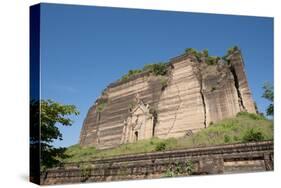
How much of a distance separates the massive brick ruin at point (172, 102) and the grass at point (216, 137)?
18 centimetres

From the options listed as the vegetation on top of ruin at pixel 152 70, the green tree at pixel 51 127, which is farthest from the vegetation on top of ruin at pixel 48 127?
the vegetation on top of ruin at pixel 152 70

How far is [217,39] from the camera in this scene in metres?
17.1

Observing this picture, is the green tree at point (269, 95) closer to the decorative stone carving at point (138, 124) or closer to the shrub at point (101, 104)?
the decorative stone carving at point (138, 124)

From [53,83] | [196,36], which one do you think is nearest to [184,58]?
[196,36]

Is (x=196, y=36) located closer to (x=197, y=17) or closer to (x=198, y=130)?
(x=197, y=17)

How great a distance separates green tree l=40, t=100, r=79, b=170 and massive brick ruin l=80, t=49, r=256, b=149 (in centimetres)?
110

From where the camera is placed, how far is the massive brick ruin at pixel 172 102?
16500 mm

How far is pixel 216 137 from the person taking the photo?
16.8 metres

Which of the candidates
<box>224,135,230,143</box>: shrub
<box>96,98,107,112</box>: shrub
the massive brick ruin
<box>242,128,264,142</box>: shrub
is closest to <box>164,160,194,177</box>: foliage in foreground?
the massive brick ruin

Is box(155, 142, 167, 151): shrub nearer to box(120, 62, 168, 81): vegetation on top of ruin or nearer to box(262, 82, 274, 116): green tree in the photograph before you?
box(120, 62, 168, 81): vegetation on top of ruin

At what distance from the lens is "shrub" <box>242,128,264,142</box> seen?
Answer: 17156 mm

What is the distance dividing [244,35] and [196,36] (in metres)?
1.67

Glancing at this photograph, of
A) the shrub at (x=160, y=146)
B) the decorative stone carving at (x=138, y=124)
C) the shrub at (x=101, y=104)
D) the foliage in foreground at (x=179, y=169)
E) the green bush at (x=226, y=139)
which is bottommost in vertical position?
the foliage in foreground at (x=179, y=169)

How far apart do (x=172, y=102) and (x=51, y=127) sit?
3904 mm
